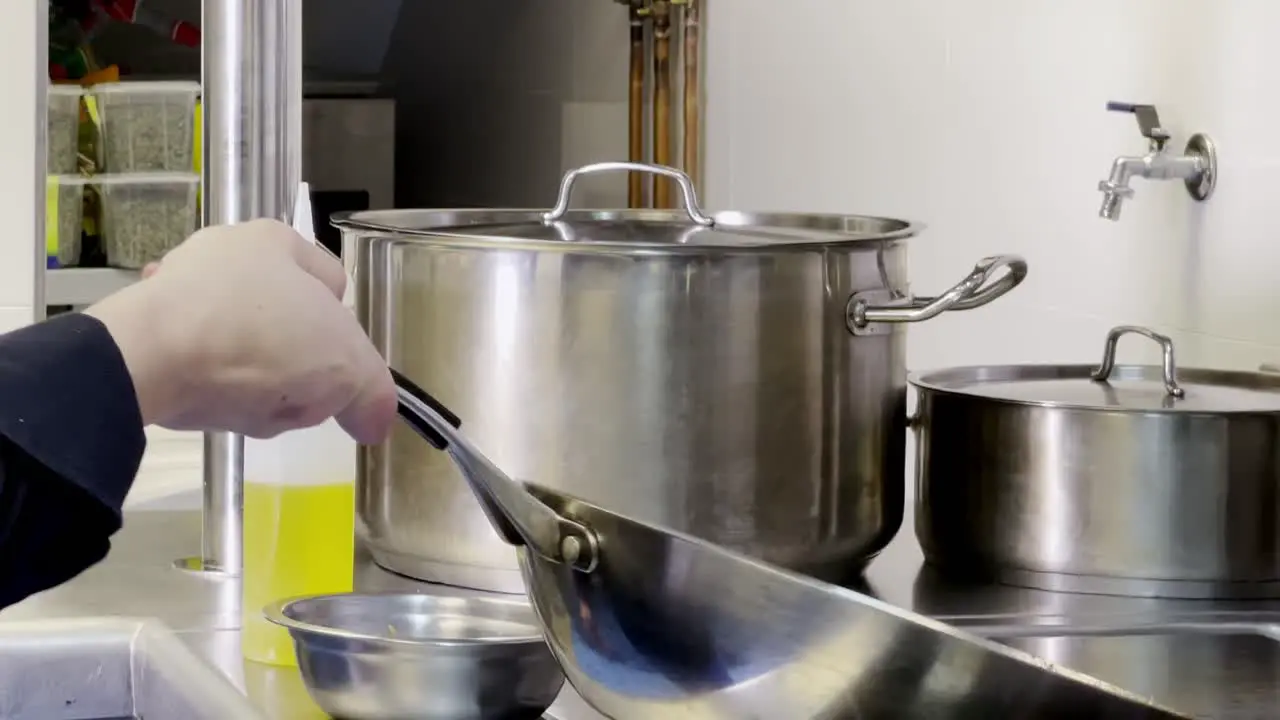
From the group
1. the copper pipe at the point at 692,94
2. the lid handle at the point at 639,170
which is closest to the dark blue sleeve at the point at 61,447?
the lid handle at the point at 639,170

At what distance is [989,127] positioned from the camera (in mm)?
1776

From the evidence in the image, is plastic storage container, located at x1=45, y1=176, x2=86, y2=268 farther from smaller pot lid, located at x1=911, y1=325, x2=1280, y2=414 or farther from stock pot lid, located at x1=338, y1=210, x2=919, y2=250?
smaller pot lid, located at x1=911, y1=325, x2=1280, y2=414

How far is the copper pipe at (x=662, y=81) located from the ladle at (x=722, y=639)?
2267 millimetres

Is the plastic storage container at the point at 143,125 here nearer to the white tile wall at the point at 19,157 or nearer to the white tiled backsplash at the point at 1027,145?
the white tile wall at the point at 19,157

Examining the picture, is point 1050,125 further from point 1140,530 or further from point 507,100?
point 507,100

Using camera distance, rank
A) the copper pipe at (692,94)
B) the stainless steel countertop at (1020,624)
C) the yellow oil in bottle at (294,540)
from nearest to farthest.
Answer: the stainless steel countertop at (1020,624) < the yellow oil in bottle at (294,540) < the copper pipe at (692,94)

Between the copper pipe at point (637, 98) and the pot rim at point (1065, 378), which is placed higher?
the copper pipe at point (637, 98)

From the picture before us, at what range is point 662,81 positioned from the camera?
2.93 m

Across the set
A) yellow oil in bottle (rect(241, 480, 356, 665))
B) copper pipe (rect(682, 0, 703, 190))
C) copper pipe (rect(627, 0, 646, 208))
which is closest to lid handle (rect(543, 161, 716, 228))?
yellow oil in bottle (rect(241, 480, 356, 665))

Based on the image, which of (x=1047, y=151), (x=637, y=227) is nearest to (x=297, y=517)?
(x=637, y=227)

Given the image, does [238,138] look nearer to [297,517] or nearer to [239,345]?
[297,517]

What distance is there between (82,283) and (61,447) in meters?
2.12

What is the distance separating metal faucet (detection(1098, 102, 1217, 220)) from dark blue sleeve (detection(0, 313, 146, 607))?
0.93 meters

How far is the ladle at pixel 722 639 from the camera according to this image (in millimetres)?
562
